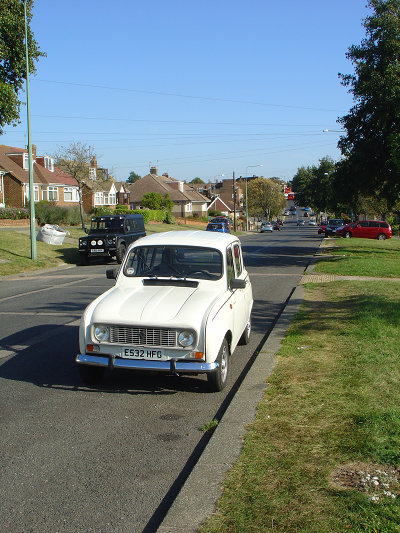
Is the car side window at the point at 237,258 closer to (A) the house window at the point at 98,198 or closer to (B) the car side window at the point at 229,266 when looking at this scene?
(B) the car side window at the point at 229,266

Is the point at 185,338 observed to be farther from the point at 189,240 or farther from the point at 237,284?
the point at 189,240

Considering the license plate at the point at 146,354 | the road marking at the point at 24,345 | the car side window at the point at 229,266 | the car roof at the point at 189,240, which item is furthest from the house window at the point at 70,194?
the license plate at the point at 146,354

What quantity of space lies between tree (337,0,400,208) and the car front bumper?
2099 centimetres

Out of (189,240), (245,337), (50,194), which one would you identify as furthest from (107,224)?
(50,194)

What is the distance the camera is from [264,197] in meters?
107

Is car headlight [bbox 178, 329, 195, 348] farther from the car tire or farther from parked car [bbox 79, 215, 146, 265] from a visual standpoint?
the car tire

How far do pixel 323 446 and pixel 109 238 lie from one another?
20.4m

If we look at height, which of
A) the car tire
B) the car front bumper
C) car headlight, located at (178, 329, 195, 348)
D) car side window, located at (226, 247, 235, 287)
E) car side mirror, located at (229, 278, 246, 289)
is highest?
car side window, located at (226, 247, 235, 287)

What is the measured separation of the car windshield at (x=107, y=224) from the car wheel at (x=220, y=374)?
1925 cm

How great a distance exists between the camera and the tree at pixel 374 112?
82.6 feet

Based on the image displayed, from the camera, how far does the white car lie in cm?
575

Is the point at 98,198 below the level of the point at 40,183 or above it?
below

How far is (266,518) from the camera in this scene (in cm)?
337

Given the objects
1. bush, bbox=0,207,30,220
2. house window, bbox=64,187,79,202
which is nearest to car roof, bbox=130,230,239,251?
bush, bbox=0,207,30,220
